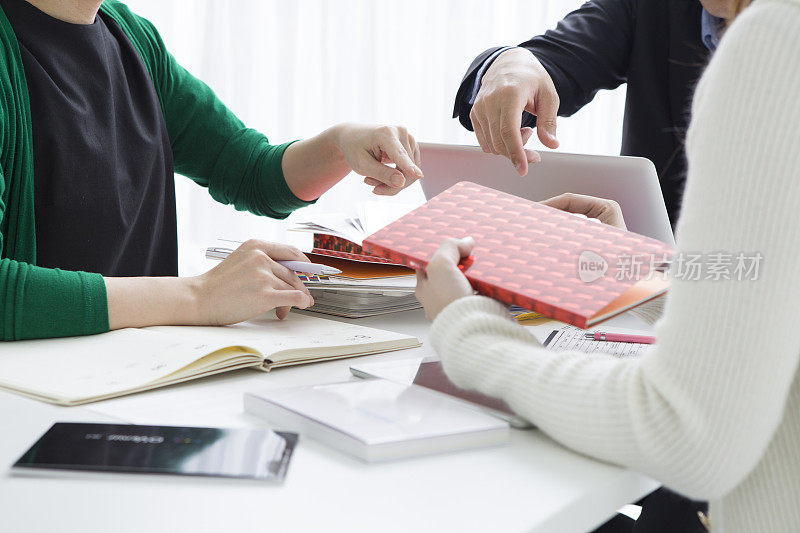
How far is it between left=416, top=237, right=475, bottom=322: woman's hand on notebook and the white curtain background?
2.16 metres

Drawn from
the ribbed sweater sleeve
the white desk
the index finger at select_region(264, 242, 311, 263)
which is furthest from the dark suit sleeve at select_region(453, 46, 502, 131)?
the white desk

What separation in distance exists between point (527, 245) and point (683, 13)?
1.05 m

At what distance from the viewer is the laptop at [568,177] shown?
1099 millimetres

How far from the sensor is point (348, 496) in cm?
49

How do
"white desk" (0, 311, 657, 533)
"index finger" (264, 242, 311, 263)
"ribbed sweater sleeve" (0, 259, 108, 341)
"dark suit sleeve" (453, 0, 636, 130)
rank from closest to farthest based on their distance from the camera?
"white desk" (0, 311, 657, 533)
"ribbed sweater sleeve" (0, 259, 108, 341)
"index finger" (264, 242, 311, 263)
"dark suit sleeve" (453, 0, 636, 130)

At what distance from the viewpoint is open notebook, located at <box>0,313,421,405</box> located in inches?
27.0

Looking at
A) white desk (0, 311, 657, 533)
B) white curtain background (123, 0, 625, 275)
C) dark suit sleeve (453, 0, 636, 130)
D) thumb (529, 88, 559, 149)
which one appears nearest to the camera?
white desk (0, 311, 657, 533)

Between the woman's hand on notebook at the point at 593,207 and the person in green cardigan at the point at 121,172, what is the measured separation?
0.68 ft

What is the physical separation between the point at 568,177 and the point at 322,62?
1966mm

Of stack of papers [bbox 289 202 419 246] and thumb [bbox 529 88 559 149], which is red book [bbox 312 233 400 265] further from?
thumb [bbox 529 88 559 149]

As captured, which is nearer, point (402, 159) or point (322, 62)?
point (402, 159)

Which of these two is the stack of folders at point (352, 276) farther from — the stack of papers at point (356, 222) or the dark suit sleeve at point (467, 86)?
the dark suit sleeve at point (467, 86)

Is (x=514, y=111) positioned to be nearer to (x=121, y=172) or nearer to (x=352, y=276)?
(x=352, y=276)

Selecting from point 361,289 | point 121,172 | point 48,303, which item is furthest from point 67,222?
point 361,289
